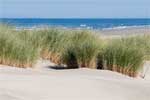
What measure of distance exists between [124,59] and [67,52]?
1.57 metres

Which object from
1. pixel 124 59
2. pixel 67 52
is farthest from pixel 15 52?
pixel 124 59

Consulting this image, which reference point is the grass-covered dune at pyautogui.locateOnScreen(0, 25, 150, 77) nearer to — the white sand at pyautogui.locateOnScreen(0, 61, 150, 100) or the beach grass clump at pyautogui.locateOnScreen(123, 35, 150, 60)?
the beach grass clump at pyautogui.locateOnScreen(123, 35, 150, 60)

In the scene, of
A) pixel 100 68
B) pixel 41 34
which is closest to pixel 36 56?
pixel 100 68

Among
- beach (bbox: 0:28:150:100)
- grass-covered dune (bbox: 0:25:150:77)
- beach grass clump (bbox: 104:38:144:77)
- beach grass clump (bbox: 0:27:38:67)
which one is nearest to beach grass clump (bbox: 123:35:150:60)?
grass-covered dune (bbox: 0:25:150:77)

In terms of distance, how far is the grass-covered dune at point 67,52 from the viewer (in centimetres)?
1230

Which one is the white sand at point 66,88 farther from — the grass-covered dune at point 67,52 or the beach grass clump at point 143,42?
the beach grass clump at point 143,42

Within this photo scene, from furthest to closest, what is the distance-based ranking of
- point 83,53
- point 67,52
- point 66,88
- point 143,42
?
1. point 143,42
2. point 67,52
3. point 83,53
4. point 66,88

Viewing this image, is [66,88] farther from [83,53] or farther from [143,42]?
[143,42]

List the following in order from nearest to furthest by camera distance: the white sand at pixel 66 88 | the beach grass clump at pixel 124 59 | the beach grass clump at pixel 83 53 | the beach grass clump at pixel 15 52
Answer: the white sand at pixel 66 88 < the beach grass clump at pixel 15 52 < the beach grass clump at pixel 124 59 < the beach grass clump at pixel 83 53

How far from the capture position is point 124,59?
1288cm

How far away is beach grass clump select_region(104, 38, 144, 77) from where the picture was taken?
1283 centimetres

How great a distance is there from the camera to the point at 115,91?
31.1 ft

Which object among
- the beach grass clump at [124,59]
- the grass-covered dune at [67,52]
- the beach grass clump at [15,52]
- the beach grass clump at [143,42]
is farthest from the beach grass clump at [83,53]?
the beach grass clump at [143,42]

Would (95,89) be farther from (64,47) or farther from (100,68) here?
(64,47)
